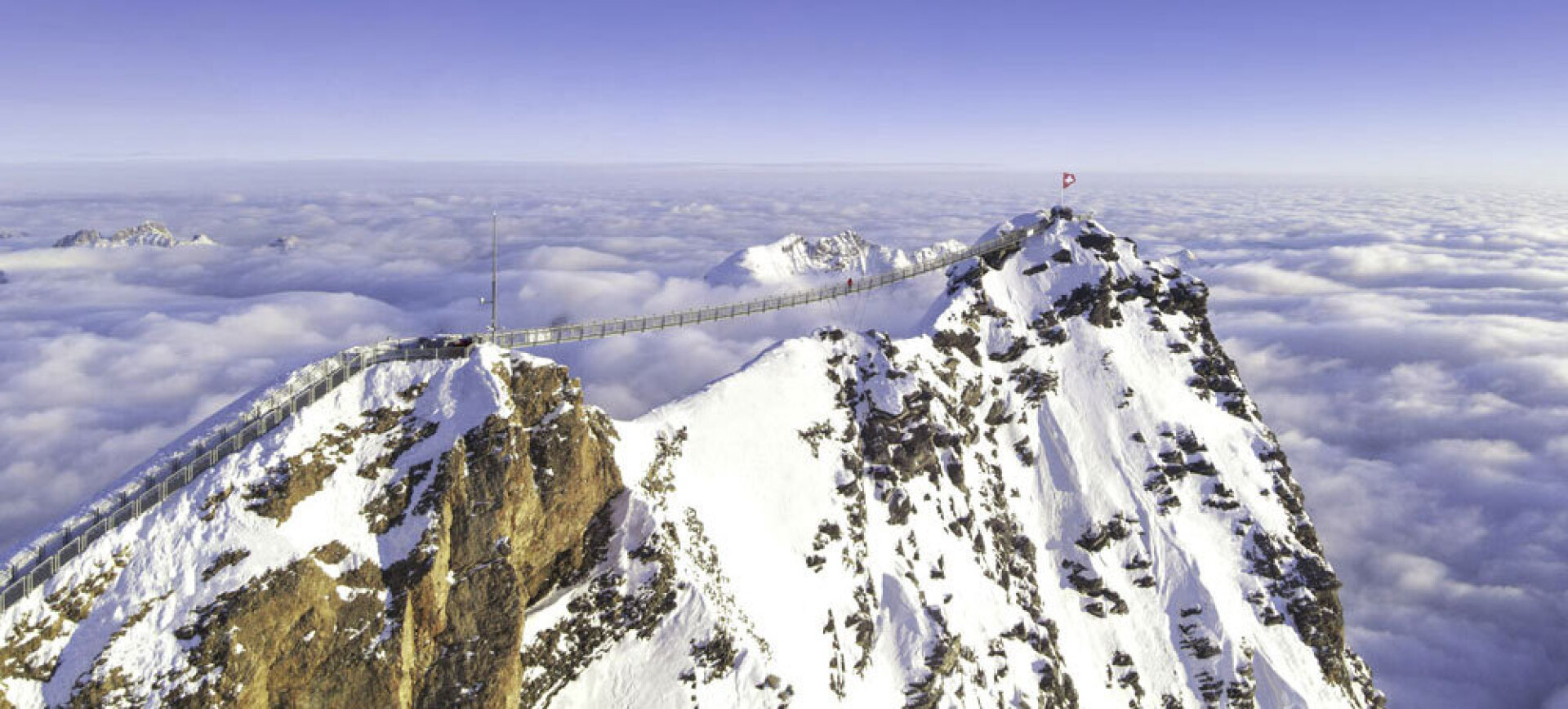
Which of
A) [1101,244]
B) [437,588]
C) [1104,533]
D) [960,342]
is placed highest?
[1101,244]

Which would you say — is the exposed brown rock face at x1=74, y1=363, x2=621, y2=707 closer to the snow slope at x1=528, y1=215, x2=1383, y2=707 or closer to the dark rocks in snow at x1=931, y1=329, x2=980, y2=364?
the snow slope at x1=528, y1=215, x2=1383, y2=707

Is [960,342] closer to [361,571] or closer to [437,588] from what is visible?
[437,588]

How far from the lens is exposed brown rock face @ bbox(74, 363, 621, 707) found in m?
30.5

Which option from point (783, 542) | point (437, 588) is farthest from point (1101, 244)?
point (437, 588)

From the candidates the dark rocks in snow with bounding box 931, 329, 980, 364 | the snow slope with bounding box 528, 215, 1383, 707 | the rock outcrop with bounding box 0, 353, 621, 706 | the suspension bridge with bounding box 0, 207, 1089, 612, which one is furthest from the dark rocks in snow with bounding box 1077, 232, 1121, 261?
the rock outcrop with bounding box 0, 353, 621, 706

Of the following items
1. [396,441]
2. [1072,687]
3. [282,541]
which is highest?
[396,441]

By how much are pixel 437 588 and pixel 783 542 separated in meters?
31.1

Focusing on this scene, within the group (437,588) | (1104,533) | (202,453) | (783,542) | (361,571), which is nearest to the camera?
(361,571)

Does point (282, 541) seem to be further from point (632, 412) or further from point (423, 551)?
point (632, 412)

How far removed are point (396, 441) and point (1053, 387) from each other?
77.8 meters

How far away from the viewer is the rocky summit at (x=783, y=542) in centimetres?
3170

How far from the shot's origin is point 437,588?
36.2 meters

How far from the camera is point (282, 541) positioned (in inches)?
1297

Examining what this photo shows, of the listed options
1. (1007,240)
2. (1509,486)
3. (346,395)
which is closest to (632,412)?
(1007,240)
